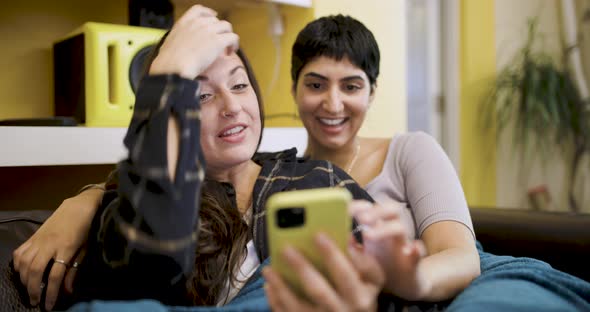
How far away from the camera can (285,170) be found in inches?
36.4

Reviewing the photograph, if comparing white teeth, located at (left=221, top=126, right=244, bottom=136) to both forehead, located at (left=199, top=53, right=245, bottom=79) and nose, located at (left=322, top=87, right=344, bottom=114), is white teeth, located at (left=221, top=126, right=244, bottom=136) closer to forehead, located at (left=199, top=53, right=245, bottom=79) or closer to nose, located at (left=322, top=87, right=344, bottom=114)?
forehead, located at (left=199, top=53, right=245, bottom=79)

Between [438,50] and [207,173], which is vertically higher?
[438,50]

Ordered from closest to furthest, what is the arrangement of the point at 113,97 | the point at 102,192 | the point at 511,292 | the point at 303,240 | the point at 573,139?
the point at 303,240 < the point at 511,292 < the point at 102,192 < the point at 113,97 < the point at 573,139

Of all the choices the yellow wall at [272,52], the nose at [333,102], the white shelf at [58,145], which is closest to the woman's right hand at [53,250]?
the white shelf at [58,145]

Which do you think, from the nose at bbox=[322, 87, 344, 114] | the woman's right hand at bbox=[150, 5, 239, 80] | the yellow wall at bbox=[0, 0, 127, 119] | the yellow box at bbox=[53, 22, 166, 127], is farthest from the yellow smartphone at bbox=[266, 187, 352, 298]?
the yellow wall at bbox=[0, 0, 127, 119]

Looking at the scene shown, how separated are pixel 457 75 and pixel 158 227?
7.21ft

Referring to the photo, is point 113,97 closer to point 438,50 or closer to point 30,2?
point 30,2

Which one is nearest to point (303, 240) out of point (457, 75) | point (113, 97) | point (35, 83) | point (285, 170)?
point (285, 170)

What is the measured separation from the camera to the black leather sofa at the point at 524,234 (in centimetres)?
87

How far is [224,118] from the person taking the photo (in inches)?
32.9

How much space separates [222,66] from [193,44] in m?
0.13

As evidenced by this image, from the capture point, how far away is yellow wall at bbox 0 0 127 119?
1.38m

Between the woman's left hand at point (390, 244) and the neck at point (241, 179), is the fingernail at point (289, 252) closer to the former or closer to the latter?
the woman's left hand at point (390, 244)

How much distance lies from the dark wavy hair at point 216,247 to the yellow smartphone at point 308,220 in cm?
31
